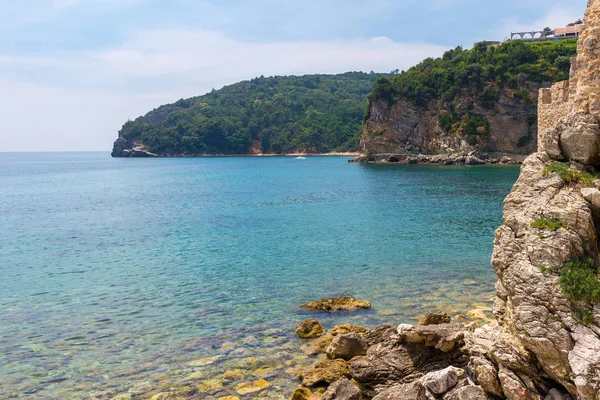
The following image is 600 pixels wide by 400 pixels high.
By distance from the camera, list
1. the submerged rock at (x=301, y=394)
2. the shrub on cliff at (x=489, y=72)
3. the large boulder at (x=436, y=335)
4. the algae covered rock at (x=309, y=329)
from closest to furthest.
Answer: the submerged rock at (x=301, y=394), the large boulder at (x=436, y=335), the algae covered rock at (x=309, y=329), the shrub on cliff at (x=489, y=72)

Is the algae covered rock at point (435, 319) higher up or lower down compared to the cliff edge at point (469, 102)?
lower down

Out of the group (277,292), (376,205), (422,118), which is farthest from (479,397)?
(422,118)

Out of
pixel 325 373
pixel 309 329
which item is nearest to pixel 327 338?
→ pixel 309 329

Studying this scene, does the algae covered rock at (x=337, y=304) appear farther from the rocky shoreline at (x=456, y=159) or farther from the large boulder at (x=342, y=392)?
the rocky shoreline at (x=456, y=159)

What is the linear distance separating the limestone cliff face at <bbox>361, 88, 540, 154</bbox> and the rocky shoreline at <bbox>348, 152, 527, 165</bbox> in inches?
75.4

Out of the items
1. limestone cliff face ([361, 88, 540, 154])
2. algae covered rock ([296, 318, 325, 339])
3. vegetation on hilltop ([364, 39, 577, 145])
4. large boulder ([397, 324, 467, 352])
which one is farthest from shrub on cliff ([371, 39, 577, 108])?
large boulder ([397, 324, 467, 352])

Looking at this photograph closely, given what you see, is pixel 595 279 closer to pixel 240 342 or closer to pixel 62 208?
pixel 240 342

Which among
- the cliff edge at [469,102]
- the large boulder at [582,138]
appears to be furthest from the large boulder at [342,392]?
the cliff edge at [469,102]

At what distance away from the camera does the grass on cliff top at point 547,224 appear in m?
8.42

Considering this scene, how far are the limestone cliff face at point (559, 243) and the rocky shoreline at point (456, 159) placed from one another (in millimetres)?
83322

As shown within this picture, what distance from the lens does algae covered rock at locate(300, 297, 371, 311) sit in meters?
16.1

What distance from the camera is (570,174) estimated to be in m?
9.21

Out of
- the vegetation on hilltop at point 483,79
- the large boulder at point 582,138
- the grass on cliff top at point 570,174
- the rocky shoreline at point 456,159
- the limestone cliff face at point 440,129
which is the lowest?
the rocky shoreline at point 456,159

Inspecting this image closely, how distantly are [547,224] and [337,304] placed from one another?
894 cm
